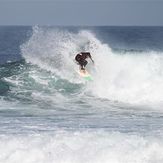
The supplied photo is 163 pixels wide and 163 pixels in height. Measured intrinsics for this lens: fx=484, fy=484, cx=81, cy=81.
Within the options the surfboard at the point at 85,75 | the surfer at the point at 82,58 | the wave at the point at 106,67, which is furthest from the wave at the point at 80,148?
the surfboard at the point at 85,75

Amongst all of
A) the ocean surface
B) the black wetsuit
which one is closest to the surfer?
the black wetsuit

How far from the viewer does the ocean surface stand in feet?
36.8

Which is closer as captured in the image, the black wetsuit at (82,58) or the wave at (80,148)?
the wave at (80,148)

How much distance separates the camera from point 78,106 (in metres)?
17.0

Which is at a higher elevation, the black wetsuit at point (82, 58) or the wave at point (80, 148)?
the black wetsuit at point (82, 58)

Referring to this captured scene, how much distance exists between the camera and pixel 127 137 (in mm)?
12180

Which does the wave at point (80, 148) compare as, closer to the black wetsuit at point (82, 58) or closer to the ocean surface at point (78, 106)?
the ocean surface at point (78, 106)

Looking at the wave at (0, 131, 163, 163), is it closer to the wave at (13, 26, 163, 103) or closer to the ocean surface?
the ocean surface

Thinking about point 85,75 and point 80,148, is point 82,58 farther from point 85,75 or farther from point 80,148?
point 80,148

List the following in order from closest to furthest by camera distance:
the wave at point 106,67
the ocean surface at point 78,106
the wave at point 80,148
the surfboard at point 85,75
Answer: the wave at point 80,148 < the ocean surface at point 78,106 < the wave at point 106,67 < the surfboard at point 85,75

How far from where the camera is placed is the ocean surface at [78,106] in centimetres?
1120

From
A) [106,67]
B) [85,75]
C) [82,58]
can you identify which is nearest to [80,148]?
[82,58]

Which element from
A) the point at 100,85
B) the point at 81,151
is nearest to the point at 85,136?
the point at 81,151

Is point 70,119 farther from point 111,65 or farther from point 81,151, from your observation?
point 111,65
